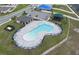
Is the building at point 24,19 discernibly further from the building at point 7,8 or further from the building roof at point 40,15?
the building at point 7,8

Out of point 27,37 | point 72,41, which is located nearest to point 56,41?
point 72,41

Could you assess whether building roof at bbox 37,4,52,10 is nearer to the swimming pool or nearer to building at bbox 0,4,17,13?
the swimming pool

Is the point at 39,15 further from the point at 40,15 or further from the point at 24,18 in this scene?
the point at 24,18

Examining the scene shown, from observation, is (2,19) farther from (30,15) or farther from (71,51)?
(71,51)

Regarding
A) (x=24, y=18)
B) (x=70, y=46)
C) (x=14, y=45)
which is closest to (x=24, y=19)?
(x=24, y=18)

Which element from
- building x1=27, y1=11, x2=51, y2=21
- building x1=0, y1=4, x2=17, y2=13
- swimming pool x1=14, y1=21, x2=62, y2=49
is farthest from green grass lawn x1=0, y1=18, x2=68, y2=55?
building x1=0, y1=4, x2=17, y2=13

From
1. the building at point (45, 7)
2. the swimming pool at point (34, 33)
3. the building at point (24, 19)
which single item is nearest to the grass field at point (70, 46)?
the swimming pool at point (34, 33)

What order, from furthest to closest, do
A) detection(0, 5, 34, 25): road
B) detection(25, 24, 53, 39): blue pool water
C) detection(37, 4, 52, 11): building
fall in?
detection(37, 4, 52, 11): building < detection(0, 5, 34, 25): road < detection(25, 24, 53, 39): blue pool water

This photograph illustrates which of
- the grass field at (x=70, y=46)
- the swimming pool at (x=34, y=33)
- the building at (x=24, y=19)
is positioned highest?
the building at (x=24, y=19)

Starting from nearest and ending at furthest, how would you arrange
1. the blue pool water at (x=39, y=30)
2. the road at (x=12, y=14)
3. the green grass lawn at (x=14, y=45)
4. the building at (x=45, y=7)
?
1. the green grass lawn at (x=14, y=45)
2. the blue pool water at (x=39, y=30)
3. the road at (x=12, y=14)
4. the building at (x=45, y=7)
